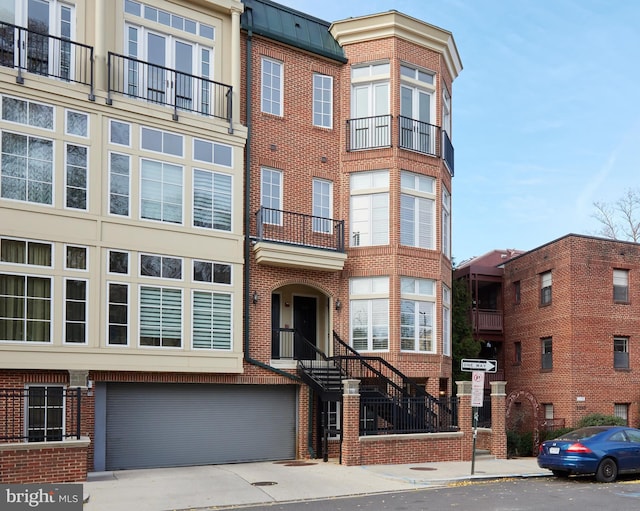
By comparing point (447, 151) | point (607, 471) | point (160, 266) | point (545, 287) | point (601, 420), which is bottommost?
point (601, 420)

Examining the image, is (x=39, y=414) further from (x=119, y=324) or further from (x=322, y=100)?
(x=322, y=100)

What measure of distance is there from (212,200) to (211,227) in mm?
726

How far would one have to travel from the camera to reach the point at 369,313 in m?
22.6

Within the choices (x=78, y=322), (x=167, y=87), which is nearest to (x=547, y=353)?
(x=167, y=87)

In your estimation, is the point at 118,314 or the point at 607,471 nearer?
the point at 607,471

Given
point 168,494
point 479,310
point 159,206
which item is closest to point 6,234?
point 159,206

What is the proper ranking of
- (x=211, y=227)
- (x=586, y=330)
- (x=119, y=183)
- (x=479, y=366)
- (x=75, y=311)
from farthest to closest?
(x=586, y=330), (x=211, y=227), (x=119, y=183), (x=479, y=366), (x=75, y=311)

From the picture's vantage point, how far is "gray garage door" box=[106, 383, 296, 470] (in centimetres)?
1858

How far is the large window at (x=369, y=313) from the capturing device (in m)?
22.4

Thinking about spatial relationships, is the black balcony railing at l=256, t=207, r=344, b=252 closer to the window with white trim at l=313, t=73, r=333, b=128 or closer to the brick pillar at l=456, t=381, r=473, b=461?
the window with white trim at l=313, t=73, r=333, b=128

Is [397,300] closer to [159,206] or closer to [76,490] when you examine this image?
[159,206]

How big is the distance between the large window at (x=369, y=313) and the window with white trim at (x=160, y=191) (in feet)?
20.3

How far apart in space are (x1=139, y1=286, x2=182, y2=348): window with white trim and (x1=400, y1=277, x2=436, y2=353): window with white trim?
22.6ft

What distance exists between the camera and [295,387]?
2159cm
